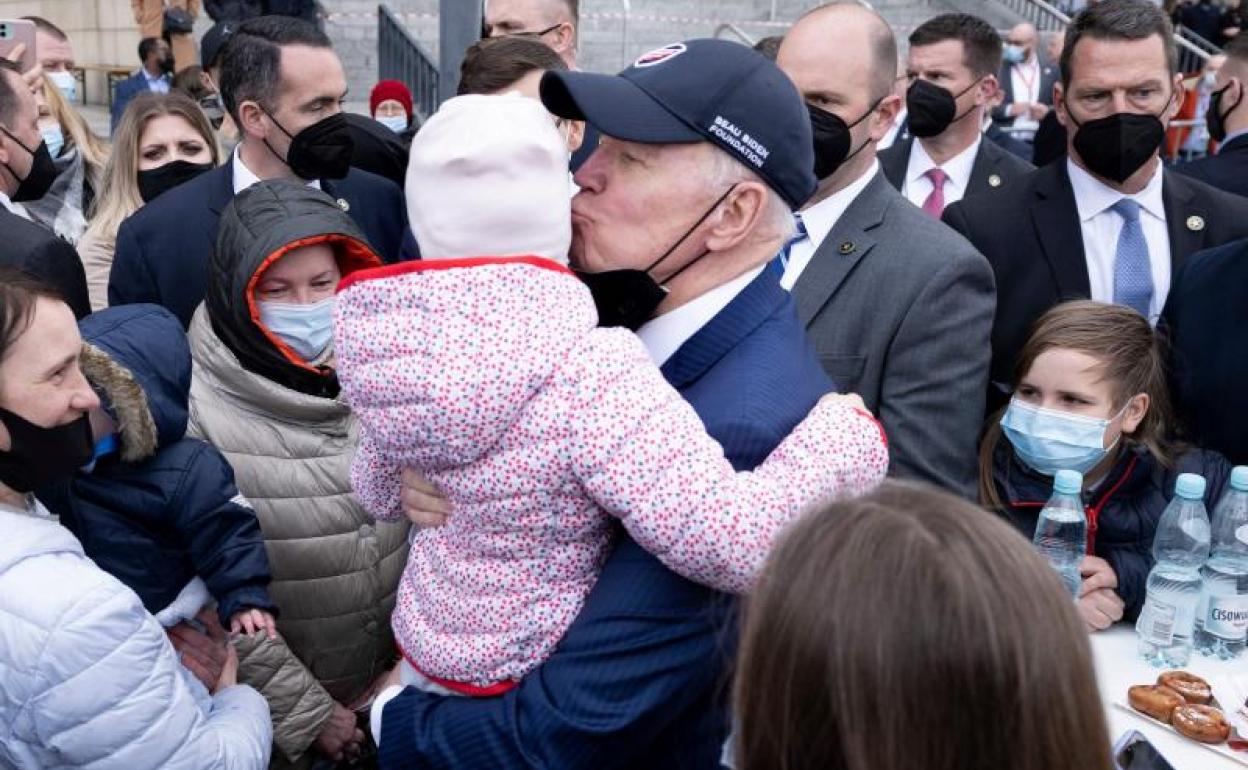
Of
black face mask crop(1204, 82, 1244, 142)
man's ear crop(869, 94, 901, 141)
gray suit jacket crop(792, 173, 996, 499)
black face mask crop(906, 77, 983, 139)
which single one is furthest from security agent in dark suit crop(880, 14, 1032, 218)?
gray suit jacket crop(792, 173, 996, 499)

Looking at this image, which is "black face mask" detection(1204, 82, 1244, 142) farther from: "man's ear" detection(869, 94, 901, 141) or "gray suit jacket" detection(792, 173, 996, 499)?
"gray suit jacket" detection(792, 173, 996, 499)

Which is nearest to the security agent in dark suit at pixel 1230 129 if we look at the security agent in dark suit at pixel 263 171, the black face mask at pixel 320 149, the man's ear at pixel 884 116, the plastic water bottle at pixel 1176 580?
the man's ear at pixel 884 116

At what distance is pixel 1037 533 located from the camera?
8.87 ft

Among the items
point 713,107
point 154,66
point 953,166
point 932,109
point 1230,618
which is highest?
point 713,107

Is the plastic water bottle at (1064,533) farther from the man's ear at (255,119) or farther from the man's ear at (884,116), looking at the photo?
the man's ear at (255,119)

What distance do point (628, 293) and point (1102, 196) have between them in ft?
7.90

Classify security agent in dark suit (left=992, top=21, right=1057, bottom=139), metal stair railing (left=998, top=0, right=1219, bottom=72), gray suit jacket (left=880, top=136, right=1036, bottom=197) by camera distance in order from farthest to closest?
metal stair railing (left=998, top=0, right=1219, bottom=72) → security agent in dark suit (left=992, top=21, right=1057, bottom=139) → gray suit jacket (left=880, top=136, right=1036, bottom=197)

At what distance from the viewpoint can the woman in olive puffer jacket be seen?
2.67m

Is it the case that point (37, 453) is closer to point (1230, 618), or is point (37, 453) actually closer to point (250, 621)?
point (250, 621)

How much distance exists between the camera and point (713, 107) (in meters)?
1.66

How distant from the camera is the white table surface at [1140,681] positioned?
2182 mm

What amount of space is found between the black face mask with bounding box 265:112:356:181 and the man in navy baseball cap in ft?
8.52

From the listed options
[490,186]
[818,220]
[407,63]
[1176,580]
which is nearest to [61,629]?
[490,186]

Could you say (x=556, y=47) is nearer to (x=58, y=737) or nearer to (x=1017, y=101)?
(x=58, y=737)
